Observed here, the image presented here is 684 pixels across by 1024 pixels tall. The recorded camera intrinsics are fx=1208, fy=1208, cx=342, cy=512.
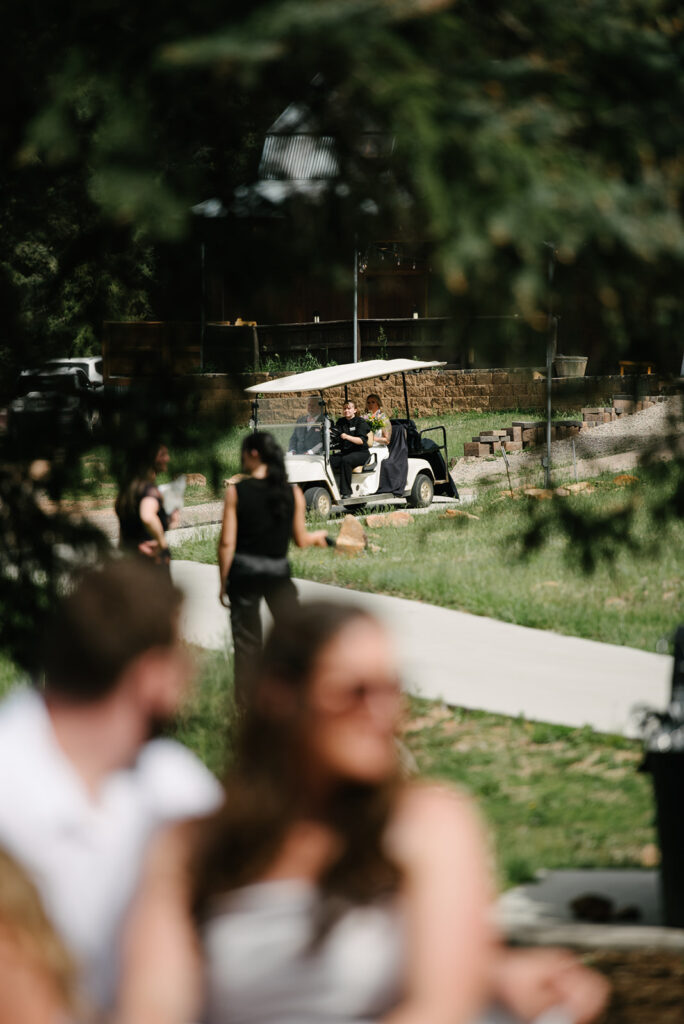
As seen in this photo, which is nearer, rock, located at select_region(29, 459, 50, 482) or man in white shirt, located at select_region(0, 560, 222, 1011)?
man in white shirt, located at select_region(0, 560, 222, 1011)

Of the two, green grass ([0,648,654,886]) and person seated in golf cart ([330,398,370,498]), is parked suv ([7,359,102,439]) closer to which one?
green grass ([0,648,654,886])

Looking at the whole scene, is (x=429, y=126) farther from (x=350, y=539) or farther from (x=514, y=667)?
(x=350, y=539)

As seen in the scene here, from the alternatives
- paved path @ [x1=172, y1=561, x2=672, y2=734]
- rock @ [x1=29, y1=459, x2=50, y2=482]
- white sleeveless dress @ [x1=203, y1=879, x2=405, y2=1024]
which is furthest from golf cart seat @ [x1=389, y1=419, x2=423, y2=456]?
white sleeveless dress @ [x1=203, y1=879, x2=405, y2=1024]

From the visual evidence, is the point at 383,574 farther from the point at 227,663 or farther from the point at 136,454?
the point at 136,454

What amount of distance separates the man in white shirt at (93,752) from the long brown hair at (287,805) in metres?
0.34

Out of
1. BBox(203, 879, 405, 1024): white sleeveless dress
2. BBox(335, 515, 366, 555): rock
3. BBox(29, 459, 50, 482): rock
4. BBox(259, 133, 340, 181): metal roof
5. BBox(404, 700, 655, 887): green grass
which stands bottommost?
BBox(404, 700, 655, 887): green grass

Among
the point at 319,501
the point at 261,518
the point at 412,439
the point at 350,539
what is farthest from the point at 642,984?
the point at 412,439

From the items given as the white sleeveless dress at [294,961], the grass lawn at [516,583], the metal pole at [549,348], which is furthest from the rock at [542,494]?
the white sleeveless dress at [294,961]

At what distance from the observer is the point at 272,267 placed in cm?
402

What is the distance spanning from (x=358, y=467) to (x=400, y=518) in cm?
144

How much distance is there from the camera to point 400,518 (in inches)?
632

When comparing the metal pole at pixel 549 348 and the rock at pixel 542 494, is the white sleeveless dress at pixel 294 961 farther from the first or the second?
the rock at pixel 542 494

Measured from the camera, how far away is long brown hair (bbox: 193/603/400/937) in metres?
1.91

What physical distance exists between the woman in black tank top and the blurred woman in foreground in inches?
195
